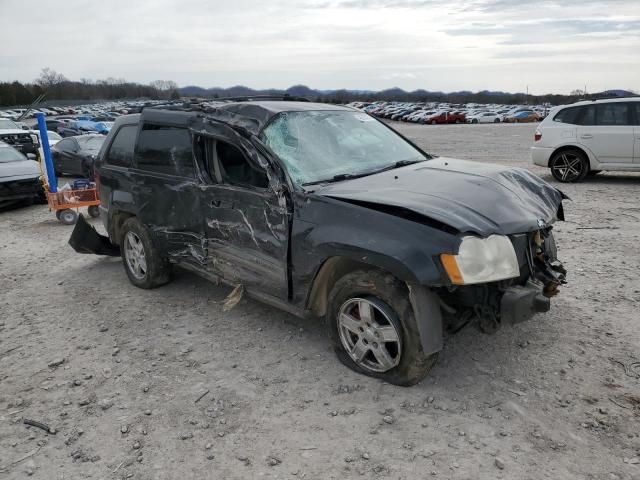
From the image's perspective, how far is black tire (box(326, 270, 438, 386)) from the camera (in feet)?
11.0

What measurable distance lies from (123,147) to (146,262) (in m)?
1.25

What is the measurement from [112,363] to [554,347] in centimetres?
338

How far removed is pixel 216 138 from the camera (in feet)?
14.5

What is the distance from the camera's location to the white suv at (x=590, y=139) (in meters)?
10.2

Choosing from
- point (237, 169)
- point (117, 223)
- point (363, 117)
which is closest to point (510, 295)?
point (237, 169)

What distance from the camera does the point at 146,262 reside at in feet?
17.9

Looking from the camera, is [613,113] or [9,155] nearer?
[613,113]

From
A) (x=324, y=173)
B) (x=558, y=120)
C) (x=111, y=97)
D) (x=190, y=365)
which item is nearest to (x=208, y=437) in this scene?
(x=190, y=365)

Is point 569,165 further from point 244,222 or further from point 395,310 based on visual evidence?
point 395,310

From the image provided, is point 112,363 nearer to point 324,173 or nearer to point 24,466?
point 24,466

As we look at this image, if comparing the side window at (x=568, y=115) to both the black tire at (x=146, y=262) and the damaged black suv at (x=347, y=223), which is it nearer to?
the damaged black suv at (x=347, y=223)

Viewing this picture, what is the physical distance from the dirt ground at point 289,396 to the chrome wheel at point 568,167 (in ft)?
19.2

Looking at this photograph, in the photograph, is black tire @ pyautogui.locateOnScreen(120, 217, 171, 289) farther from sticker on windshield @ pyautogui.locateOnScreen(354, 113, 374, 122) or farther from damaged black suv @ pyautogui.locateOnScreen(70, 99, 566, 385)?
sticker on windshield @ pyautogui.locateOnScreen(354, 113, 374, 122)

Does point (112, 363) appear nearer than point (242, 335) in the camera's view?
Yes
